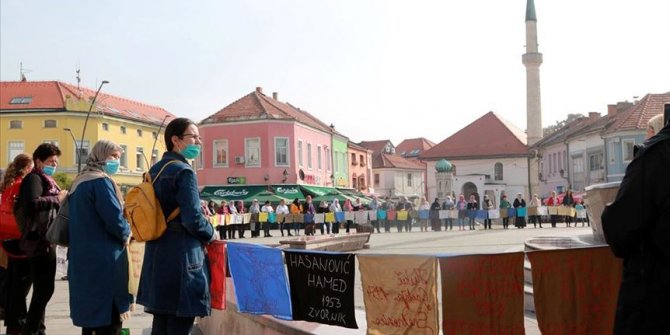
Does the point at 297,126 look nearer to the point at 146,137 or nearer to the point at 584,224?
the point at 146,137

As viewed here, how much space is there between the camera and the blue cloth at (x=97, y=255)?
6148 mm

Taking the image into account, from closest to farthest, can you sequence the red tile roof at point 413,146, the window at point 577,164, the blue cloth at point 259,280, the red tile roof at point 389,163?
the blue cloth at point 259,280
the window at point 577,164
the red tile roof at point 389,163
the red tile roof at point 413,146

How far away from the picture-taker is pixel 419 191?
112 m

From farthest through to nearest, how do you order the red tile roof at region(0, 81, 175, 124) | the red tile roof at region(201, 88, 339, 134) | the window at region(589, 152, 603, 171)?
the red tile roof at region(0, 81, 175, 124) → the window at region(589, 152, 603, 171) → the red tile roof at region(201, 88, 339, 134)

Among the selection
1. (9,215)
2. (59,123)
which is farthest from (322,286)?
(59,123)

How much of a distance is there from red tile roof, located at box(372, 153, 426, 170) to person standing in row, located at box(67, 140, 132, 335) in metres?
99.6

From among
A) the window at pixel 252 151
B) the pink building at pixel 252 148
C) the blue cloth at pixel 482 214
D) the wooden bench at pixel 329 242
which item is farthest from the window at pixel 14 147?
the wooden bench at pixel 329 242

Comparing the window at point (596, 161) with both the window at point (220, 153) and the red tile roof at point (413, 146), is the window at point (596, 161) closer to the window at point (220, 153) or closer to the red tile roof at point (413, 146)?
the window at point (220, 153)

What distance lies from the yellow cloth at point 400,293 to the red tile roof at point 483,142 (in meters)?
83.6

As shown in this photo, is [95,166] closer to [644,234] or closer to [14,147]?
[644,234]

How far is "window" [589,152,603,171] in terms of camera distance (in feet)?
215

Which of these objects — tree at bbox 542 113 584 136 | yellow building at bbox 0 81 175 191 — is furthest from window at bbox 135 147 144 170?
tree at bbox 542 113 584 136

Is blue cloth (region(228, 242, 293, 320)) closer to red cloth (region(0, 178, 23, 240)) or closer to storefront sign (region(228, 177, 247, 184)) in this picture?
red cloth (region(0, 178, 23, 240))

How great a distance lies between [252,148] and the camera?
59438 mm
